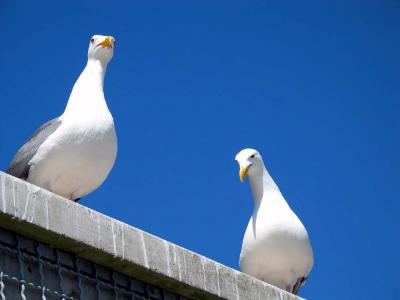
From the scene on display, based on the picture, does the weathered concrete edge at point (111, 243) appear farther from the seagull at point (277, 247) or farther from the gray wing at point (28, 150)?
the gray wing at point (28, 150)

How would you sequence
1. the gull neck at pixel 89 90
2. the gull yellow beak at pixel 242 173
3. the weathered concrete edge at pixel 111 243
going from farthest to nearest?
1. the gull yellow beak at pixel 242 173
2. the gull neck at pixel 89 90
3. the weathered concrete edge at pixel 111 243

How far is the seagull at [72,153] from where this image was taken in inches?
312

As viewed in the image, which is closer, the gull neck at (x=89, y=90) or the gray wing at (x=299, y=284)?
the gull neck at (x=89, y=90)

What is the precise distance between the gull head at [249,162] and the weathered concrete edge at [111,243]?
9.69ft

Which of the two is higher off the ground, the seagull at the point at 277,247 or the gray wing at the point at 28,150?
the gray wing at the point at 28,150

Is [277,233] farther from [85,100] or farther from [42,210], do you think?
[42,210]

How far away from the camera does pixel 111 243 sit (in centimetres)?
583

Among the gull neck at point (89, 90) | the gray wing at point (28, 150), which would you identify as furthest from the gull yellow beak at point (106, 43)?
the gray wing at point (28, 150)

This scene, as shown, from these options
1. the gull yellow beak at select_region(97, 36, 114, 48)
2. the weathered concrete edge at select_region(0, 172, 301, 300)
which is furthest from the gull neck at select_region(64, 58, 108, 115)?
the weathered concrete edge at select_region(0, 172, 301, 300)

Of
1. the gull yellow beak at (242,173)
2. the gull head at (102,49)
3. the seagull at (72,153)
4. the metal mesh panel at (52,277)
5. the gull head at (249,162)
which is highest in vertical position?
the gull head at (102,49)

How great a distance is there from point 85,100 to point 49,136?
58cm

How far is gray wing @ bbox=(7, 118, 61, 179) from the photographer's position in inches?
321

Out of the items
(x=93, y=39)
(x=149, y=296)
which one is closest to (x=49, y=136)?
(x=93, y=39)

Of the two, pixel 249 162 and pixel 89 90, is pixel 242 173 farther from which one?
pixel 89 90
